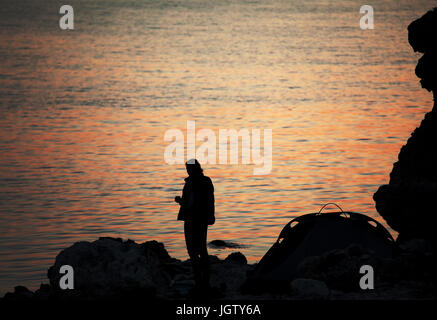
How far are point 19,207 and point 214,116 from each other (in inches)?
799

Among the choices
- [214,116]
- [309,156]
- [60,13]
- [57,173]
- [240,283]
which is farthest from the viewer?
[60,13]

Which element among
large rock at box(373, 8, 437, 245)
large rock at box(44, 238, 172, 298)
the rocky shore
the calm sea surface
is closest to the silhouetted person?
the rocky shore

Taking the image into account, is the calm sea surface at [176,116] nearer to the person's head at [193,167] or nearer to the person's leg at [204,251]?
the person's leg at [204,251]

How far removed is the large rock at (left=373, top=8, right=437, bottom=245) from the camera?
65.1 feet

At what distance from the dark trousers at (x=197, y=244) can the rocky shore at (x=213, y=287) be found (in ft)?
1.46

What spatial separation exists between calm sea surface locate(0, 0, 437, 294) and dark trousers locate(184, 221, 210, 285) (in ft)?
21.8

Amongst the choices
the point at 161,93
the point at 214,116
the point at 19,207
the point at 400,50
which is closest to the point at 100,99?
the point at 161,93

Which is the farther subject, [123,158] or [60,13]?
[60,13]

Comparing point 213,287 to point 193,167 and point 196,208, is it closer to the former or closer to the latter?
point 196,208

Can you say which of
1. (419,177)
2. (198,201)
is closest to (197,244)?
(198,201)

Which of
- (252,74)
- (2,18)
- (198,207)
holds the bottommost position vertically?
(198,207)

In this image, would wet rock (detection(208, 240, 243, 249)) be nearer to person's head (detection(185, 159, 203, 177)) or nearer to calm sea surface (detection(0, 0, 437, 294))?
calm sea surface (detection(0, 0, 437, 294))

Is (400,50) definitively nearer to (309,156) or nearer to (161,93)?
(161,93)

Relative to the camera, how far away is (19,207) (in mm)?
30109
